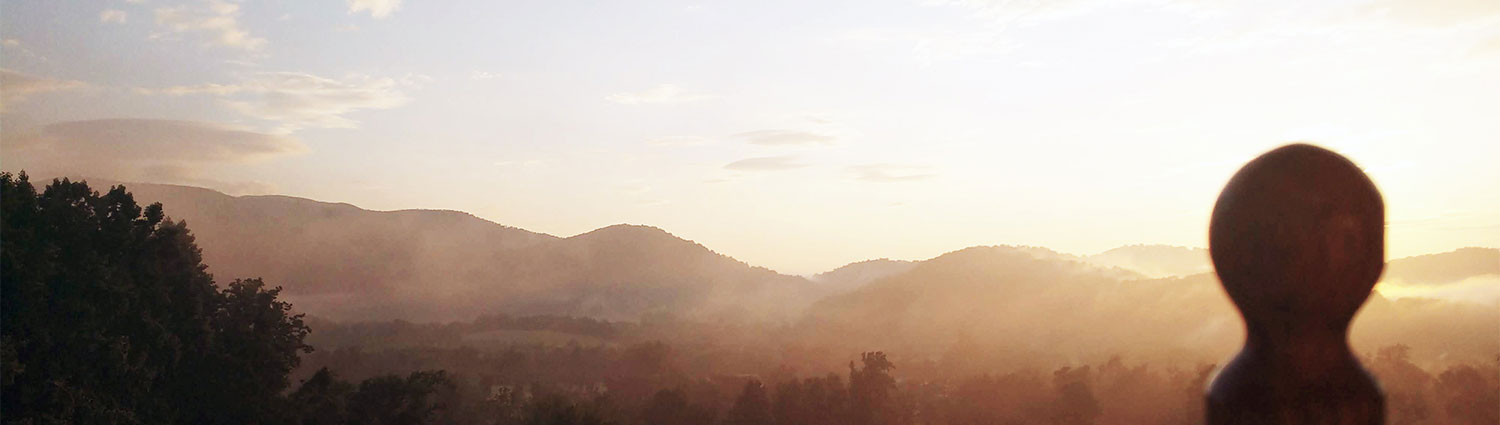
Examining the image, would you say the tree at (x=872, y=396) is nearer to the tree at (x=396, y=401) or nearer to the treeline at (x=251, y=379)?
the treeline at (x=251, y=379)

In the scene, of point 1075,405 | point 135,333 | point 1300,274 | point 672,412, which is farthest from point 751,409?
point 1300,274

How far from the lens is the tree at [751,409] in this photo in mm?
45781

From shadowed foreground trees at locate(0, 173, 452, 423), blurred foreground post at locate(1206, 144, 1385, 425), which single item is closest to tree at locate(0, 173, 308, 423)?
shadowed foreground trees at locate(0, 173, 452, 423)

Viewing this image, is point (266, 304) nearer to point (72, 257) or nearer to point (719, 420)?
point (72, 257)

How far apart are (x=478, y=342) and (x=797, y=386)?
5486 cm

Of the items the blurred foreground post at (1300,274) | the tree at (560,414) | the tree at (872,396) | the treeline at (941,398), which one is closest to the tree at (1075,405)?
the treeline at (941,398)

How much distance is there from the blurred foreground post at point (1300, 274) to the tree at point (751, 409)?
4404 centimetres

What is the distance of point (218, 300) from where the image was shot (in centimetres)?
2027

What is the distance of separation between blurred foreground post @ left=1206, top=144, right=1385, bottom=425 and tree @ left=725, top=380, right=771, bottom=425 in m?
44.0

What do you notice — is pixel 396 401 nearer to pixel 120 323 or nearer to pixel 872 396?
pixel 120 323

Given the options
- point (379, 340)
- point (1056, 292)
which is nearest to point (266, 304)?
point (379, 340)

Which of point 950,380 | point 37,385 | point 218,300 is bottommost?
point 950,380

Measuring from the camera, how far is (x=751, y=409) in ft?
153

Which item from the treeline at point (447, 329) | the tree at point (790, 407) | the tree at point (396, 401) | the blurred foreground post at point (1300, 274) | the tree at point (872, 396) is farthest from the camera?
the treeline at point (447, 329)
